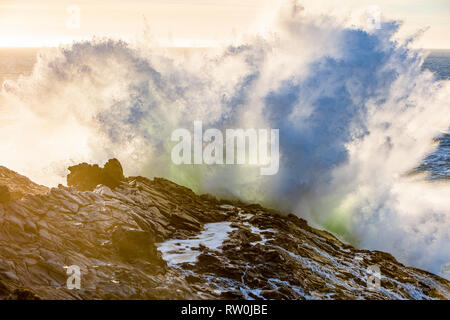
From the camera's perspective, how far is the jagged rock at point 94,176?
2092cm

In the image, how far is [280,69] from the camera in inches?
1083

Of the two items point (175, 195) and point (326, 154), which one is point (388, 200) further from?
point (175, 195)

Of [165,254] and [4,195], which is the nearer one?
[4,195]

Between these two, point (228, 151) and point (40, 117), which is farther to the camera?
point (40, 117)

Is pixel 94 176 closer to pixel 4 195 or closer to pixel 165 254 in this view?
pixel 4 195

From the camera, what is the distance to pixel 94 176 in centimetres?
2125

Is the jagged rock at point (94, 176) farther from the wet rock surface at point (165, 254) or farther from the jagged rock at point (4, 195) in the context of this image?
the jagged rock at point (4, 195)

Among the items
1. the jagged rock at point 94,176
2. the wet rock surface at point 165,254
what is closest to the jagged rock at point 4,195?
the wet rock surface at point 165,254

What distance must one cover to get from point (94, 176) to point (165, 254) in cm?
648

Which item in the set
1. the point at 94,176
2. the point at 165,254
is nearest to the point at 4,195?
the point at 165,254

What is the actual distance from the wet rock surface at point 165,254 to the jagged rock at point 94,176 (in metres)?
0.11

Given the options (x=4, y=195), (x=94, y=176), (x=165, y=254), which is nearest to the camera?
(x=4, y=195)
